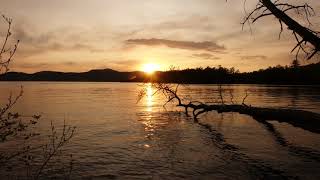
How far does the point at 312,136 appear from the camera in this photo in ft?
89.4

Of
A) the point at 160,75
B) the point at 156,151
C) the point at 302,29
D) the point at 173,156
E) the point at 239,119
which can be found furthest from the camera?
the point at 160,75

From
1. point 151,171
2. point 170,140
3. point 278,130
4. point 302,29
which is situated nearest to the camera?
point 302,29

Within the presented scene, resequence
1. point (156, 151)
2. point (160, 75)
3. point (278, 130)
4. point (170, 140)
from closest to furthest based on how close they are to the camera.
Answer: point (156, 151), point (170, 140), point (278, 130), point (160, 75)

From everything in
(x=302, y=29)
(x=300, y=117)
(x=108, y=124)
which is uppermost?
(x=302, y=29)

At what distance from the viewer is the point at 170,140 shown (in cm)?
2634

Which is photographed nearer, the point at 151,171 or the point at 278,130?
the point at 151,171

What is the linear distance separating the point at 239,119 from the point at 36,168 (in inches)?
1050

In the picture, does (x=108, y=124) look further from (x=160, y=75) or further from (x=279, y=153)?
(x=279, y=153)

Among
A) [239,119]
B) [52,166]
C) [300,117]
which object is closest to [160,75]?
[239,119]

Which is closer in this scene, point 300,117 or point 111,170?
point 111,170

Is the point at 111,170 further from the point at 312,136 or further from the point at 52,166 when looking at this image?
the point at 312,136

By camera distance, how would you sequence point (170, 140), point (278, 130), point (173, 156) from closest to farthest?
point (173, 156)
point (170, 140)
point (278, 130)

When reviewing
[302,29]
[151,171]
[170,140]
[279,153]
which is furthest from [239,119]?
[302,29]

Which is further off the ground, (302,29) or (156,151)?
(302,29)
